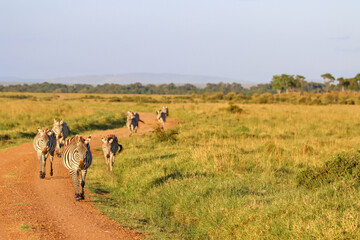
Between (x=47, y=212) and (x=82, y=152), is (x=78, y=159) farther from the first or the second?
(x=47, y=212)

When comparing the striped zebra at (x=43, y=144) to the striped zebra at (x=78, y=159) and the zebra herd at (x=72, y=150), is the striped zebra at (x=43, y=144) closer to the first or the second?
the zebra herd at (x=72, y=150)

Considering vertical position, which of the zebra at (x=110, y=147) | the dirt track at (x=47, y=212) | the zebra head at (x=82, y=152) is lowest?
the dirt track at (x=47, y=212)

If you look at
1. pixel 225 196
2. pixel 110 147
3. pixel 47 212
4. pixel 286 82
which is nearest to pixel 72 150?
pixel 47 212

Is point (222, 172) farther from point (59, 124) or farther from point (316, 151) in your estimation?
point (59, 124)

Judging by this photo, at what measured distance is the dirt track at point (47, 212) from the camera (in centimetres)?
651

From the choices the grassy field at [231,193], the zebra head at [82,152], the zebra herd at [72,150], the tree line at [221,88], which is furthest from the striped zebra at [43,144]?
the tree line at [221,88]

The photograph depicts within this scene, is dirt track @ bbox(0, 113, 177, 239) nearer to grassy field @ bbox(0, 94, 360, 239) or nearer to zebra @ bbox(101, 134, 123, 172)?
grassy field @ bbox(0, 94, 360, 239)

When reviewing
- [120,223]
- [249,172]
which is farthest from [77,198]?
[249,172]

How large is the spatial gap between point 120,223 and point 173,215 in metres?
1.34

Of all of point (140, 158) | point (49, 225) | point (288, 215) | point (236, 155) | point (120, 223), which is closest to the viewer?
point (288, 215)

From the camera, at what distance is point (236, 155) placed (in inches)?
474

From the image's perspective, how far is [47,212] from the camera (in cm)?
760

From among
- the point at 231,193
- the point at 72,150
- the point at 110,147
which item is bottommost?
the point at 231,193

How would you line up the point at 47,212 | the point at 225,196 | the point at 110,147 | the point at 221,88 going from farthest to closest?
1. the point at 221,88
2. the point at 110,147
3. the point at 225,196
4. the point at 47,212
